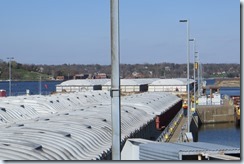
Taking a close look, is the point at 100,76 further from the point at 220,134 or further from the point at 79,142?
the point at 79,142

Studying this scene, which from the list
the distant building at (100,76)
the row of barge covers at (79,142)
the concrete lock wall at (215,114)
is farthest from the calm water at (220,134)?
the distant building at (100,76)

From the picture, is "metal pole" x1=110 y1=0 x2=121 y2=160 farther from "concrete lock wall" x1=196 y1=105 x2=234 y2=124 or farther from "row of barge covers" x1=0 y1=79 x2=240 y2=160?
"concrete lock wall" x1=196 y1=105 x2=234 y2=124

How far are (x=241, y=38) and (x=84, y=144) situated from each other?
37.1 ft

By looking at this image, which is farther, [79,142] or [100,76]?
[100,76]

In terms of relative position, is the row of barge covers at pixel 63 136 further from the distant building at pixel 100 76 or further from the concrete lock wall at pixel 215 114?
the distant building at pixel 100 76

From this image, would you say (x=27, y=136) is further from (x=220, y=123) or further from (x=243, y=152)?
(x=220, y=123)

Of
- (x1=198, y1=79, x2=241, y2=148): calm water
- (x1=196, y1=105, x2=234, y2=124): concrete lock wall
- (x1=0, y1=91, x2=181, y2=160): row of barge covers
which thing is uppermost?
(x1=0, y1=91, x2=181, y2=160): row of barge covers

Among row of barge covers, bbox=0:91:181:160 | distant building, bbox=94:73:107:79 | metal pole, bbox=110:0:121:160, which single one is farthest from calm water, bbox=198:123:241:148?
distant building, bbox=94:73:107:79

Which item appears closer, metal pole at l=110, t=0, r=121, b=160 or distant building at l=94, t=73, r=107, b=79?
metal pole at l=110, t=0, r=121, b=160

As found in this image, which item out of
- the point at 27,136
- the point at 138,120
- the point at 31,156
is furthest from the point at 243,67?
the point at 138,120

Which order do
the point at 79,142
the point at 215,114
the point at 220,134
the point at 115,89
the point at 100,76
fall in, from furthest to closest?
the point at 100,76, the point at 215,114, the point at 220,134, the point at 79,142, the point at 115,89


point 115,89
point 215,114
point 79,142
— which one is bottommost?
point 215,114

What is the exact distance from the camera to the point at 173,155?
9523mm

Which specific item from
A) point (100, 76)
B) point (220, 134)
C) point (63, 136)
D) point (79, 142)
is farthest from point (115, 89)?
point (100, 76)
